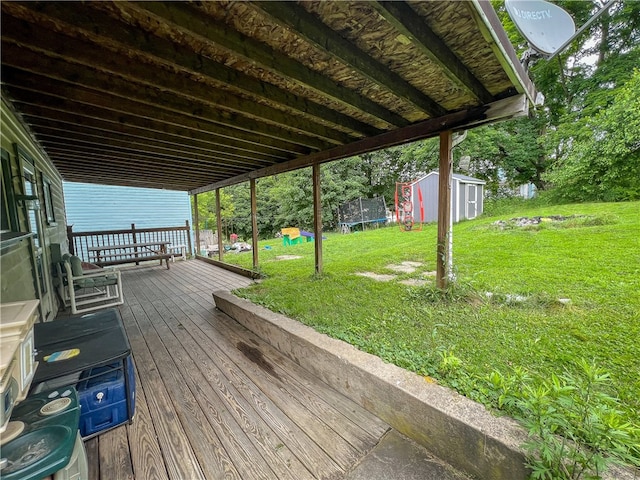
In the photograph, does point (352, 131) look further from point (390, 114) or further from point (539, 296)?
point (539, 296)

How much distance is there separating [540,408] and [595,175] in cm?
1111

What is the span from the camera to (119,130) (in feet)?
10.1

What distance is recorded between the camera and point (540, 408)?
1.15 m

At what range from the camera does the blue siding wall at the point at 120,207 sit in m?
8.02

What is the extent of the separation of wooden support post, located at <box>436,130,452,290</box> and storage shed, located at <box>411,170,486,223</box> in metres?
8.59

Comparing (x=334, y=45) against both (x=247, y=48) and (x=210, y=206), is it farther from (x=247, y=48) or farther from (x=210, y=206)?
(x=210, y=206)

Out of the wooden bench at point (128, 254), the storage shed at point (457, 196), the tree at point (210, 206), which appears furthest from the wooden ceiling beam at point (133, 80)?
the tree at point (210, 206)

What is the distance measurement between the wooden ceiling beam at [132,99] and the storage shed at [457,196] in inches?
372

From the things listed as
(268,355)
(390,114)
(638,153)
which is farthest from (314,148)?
(638,153)

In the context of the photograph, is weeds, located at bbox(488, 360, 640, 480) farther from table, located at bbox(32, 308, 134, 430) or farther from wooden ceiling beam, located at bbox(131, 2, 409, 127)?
wooden ceiling beam, located at bbox(131, 2, 409, 127)

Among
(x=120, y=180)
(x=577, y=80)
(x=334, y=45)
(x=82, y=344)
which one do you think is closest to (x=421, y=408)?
(x=82, y=344)

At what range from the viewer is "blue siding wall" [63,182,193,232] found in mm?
8023

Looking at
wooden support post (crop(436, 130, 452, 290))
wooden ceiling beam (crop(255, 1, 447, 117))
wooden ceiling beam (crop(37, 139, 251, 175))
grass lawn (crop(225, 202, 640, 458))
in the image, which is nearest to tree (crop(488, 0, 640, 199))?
grass lawn (crop(225, 202, 640, 458))

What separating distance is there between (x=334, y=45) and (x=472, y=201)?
12.2 m
